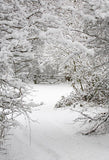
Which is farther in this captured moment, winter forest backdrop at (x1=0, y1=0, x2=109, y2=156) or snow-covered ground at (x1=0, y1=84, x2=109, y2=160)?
snow-covered ground at (x1=0, y1=84, x2=109, y2=160)

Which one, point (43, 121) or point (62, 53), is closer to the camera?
point (43, 121)

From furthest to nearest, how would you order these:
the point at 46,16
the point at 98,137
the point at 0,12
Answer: the point at 98,137 < the point at 0,12 < the point at 46,16

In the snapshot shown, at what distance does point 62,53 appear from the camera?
9414mm

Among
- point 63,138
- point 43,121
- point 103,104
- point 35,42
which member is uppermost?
point 35,42

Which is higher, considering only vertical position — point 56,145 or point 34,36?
point 34,36

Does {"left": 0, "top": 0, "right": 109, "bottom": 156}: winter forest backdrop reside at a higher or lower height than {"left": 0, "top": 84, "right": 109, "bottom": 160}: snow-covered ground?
higher

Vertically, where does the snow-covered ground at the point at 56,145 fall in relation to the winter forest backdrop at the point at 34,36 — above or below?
below

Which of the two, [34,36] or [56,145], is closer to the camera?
[34,36]

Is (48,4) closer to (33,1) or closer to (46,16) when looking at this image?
(33,1)

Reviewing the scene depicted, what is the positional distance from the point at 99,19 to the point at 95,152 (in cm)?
278

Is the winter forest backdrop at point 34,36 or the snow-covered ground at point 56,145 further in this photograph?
the snow-covered ground at point 56,145

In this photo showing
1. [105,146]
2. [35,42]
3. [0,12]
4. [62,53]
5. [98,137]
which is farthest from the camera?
[62,53]

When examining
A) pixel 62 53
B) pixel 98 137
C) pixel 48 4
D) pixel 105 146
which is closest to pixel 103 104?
pixel 98 137

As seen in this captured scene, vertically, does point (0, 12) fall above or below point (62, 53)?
above
